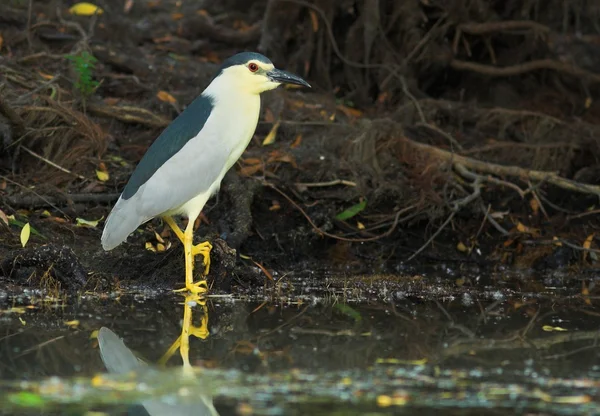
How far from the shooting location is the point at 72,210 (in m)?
8.45

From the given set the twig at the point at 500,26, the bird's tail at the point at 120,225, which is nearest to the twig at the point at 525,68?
the twig at the point at 500,26

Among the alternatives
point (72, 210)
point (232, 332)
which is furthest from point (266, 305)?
point (72, 210)

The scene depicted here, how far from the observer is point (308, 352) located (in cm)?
521

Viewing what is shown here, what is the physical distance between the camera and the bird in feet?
23.2

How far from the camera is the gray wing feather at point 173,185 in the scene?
23.0 ft

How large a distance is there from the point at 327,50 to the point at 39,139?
3243 mm

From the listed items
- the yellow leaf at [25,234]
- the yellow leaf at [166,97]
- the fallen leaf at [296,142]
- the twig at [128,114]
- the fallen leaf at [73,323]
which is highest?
the yellow leaf at [166,97]

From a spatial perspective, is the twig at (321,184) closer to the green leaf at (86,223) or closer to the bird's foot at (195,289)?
the green leaf at (86,223)

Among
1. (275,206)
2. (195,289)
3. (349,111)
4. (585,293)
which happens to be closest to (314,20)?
(349,111)

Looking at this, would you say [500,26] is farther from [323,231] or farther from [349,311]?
[349,311]

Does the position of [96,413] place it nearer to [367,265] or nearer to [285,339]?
[285,339]

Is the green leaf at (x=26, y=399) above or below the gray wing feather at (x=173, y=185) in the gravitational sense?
below

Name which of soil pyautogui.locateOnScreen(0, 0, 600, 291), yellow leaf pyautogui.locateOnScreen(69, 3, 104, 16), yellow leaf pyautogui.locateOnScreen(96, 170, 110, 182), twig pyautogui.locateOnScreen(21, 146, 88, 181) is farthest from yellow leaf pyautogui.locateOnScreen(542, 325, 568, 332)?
yellow leaf pyautogui.locateOnScreen(69, 3, 104, 16)

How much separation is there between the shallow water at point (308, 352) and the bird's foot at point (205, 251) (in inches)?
14.9
